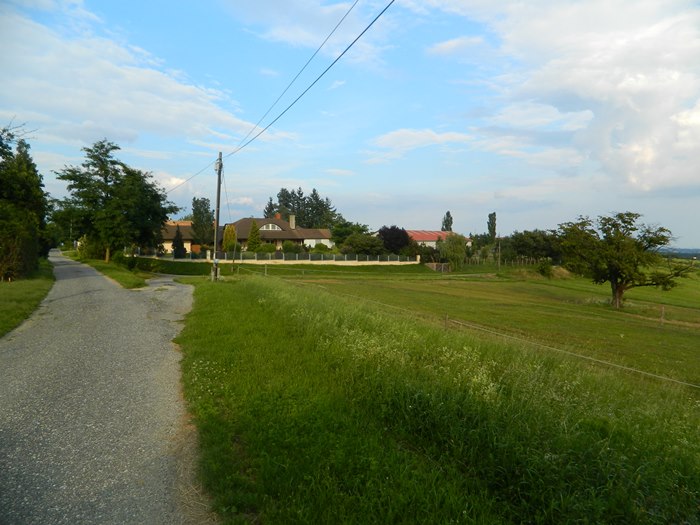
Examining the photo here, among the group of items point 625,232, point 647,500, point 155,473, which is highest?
point 625,232

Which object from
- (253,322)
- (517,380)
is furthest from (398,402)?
(253,322)

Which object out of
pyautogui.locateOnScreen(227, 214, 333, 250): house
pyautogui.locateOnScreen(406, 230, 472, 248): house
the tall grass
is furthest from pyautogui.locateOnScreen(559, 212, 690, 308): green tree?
pyautogui.locateOnScreen(406, 230, 472, 248): house

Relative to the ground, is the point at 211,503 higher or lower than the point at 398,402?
lower

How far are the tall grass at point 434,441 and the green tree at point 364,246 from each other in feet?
243

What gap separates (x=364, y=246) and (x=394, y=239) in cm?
790

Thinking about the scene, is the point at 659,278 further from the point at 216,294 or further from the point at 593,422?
the point at 593,422

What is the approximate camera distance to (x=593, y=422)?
5043 mm

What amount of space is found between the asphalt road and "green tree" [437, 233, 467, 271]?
7589 centimetres

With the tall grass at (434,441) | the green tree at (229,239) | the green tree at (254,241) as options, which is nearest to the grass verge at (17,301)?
the tall grass at (434,441)

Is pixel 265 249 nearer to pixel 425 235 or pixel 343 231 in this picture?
pixel 343 231

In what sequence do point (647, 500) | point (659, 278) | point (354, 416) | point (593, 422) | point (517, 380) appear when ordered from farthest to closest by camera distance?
point (659, 278)
point (517, 380)
point (354, 416)
point (593, 422)
point (647, 500)

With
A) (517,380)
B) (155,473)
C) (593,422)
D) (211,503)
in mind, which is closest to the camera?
(211,503)

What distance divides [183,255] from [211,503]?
69082 mm

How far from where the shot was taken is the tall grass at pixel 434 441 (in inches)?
146
